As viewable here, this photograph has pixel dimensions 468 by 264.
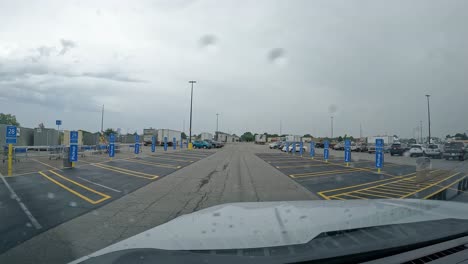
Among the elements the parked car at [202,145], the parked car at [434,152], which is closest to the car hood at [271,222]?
the parked car at [434,152]

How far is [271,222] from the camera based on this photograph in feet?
11.0

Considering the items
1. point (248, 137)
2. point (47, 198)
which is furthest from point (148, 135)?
point (248, 137)

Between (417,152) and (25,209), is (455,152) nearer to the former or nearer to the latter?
(417,152)

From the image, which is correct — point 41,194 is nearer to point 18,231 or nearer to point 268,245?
point 18,231

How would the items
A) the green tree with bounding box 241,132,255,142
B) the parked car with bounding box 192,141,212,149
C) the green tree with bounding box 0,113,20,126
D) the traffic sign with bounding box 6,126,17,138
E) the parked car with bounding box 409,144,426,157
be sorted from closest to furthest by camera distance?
the traffic sign with bounding box 6,126,17,138 < the parked car with bounding box 409,144,426,157 < the parked car with bounding box 192,141,212,149 < the green tree with bounding box 0,113,20,126 < the green tree with bounding box 241,132,255,142

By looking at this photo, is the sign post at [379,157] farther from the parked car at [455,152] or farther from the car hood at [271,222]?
the parked car at [455,152]

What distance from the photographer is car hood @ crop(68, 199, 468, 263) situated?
2.62m

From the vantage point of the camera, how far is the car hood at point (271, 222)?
2621 mm

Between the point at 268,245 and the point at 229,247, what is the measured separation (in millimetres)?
407

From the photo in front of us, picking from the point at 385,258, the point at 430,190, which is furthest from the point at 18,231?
the point at 430,190

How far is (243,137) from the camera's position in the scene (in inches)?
6919

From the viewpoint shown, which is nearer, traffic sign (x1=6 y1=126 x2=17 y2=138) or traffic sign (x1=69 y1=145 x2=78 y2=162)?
traffic sign (x1=6 y1=126 x2=17 y2=138)

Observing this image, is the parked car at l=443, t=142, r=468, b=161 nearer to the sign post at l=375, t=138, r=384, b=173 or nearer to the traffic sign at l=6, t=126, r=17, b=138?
the sign post at l=375, t=138, r=384, b=173

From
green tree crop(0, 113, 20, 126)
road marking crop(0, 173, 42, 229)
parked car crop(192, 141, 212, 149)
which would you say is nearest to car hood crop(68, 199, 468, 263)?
road marking crop(0, 173, 42, 229)
